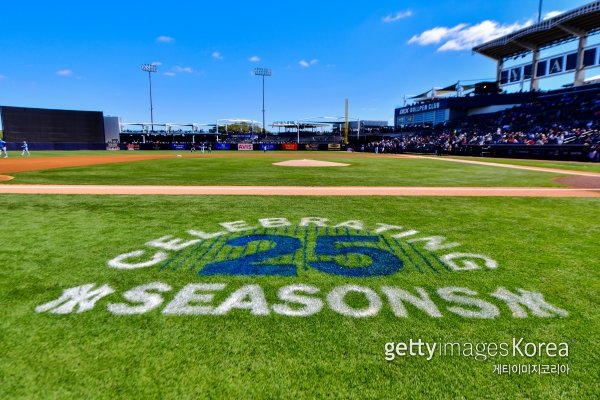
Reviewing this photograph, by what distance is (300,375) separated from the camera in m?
2.22

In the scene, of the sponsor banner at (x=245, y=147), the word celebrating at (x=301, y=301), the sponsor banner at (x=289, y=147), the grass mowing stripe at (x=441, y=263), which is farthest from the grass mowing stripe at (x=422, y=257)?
the sponsor banner at (x=289, y=147)

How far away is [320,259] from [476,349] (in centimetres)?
208

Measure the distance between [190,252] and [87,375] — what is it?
2.37m

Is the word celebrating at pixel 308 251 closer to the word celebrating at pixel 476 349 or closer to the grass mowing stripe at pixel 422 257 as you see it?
the grass mowing stripe at pixel 422 257

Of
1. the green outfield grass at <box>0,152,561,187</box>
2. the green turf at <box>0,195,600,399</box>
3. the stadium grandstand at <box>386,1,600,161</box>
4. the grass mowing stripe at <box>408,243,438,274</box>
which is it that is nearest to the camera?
the green turf at <box>0,195,600,399</box>

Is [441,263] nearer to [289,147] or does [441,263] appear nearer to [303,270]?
[303,270]

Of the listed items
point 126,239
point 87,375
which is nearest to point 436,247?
point 87,375

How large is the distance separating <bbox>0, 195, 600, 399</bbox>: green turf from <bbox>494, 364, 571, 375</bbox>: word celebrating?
0.16ft

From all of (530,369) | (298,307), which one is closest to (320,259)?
(298,307)

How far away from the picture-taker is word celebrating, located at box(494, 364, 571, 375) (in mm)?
2318

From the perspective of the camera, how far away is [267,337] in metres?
2.64

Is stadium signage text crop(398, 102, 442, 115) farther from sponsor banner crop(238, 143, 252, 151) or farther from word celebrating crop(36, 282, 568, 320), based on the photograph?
word celebrating crop(36, 282, 568, 320)

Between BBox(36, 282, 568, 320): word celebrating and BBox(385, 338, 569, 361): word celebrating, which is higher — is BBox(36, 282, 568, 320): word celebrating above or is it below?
above

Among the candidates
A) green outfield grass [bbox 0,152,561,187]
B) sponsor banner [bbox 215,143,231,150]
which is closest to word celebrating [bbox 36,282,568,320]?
green outfield grass [bbox 0,152,561,187]
